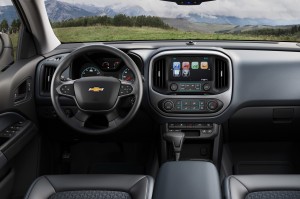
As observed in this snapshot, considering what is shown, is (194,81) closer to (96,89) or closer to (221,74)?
(221,74)

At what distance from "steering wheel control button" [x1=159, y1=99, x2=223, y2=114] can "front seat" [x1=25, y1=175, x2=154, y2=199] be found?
108 centimetres

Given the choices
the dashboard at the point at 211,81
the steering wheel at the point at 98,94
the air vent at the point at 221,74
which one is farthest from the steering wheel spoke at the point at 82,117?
the air vent at the point at 221,74

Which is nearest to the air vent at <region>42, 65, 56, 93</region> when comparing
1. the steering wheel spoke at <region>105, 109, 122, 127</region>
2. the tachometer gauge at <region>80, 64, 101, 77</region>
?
the tachometer gauge at <region>80, 64, 101, 77</region>

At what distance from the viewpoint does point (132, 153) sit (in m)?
4.14

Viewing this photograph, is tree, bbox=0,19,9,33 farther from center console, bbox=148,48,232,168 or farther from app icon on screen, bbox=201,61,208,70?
app icon on screen, bbox=201,61,208,70

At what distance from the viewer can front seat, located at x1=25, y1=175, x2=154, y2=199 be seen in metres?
2.47

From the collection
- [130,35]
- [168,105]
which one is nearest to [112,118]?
[168,105]

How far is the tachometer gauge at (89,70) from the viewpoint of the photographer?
348 centimetres

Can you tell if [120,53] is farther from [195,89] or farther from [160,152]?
[160,152]

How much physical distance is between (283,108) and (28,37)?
78.0 inches

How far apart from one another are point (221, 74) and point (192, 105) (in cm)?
30

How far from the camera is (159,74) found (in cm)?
364

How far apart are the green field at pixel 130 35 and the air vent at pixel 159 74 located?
513 millimetres

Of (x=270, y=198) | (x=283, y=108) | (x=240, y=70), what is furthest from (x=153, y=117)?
(x=270, y=198)
